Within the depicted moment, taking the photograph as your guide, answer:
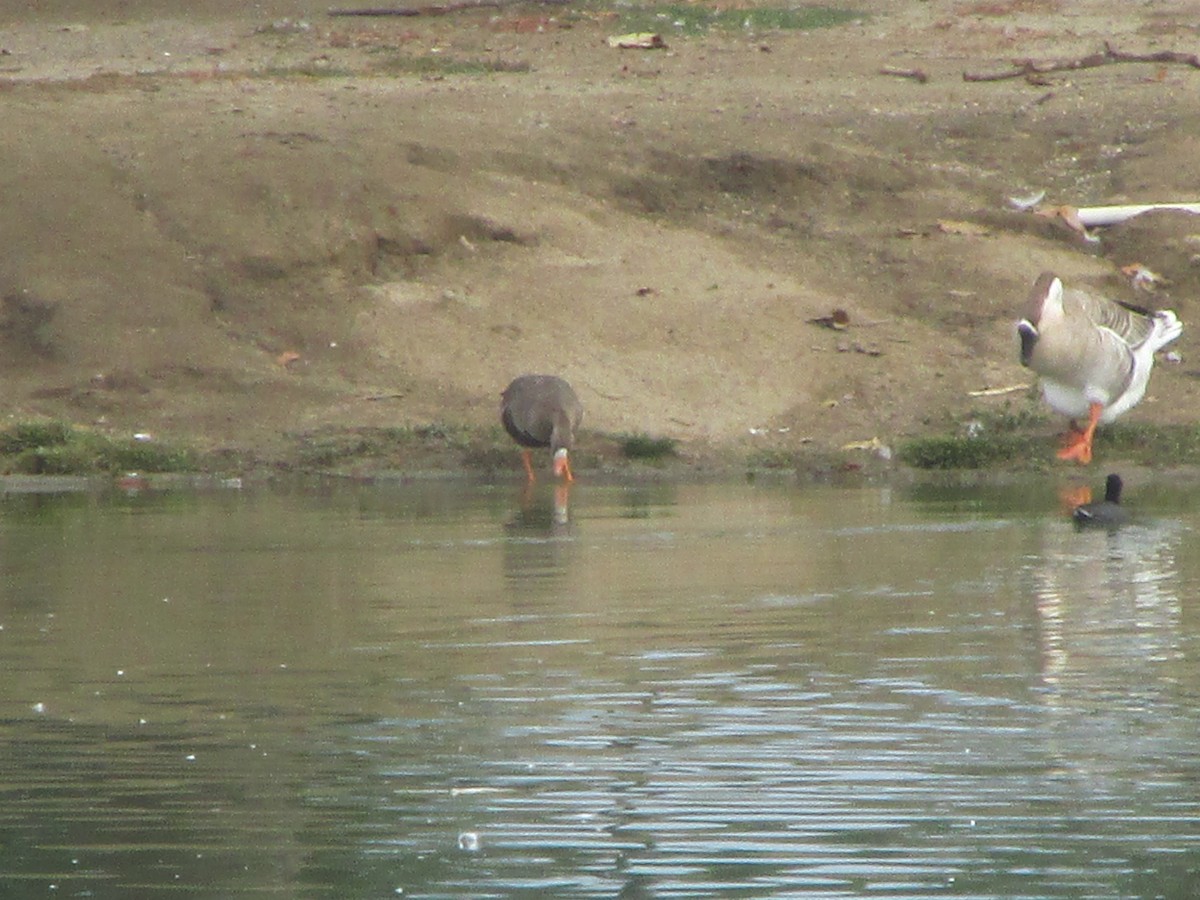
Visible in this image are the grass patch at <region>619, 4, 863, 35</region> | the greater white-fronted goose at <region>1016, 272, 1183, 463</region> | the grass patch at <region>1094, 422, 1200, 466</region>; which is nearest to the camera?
the greater white-fronted goose at <region>1016, 272, 1183, 463</region>

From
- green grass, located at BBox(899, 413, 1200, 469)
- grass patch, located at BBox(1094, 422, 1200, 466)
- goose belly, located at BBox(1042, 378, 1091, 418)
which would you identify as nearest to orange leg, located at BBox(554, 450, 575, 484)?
green grass, located at BBox(899, 413, 1200, 469)

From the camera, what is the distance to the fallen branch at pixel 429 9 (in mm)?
31031

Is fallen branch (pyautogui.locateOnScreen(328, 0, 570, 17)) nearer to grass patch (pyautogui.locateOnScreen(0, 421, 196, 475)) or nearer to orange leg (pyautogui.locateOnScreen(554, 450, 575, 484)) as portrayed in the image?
grass patch (pyautogui.locateOnScreen(0, 421, 196, 475))

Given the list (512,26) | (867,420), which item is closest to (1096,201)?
(867,420)

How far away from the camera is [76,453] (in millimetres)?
19109

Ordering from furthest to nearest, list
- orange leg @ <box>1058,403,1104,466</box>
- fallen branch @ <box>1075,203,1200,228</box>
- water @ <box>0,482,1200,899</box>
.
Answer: fallen branch @ <box>1075,203,1200,228</box> < orange leg @ <box>1058,403,1104,466</box> < water @ <box>0,482,1200,899</box>

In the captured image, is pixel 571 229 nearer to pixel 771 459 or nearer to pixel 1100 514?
pixel 771 459

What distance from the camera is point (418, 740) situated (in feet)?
26.6

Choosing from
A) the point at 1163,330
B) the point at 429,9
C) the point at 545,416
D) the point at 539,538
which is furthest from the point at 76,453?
the point at 429,9

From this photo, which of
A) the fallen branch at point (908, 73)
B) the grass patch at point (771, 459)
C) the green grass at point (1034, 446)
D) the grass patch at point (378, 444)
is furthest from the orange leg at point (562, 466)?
the fallen branch at point (908, 73)

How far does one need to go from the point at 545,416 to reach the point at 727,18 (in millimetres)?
13637

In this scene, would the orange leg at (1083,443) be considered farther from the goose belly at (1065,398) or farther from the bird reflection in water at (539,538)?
the bird reflection in water at (539,538)

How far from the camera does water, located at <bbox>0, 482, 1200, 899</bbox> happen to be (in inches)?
260

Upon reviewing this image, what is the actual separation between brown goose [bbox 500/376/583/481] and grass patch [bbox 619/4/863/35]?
12459 millimetres
